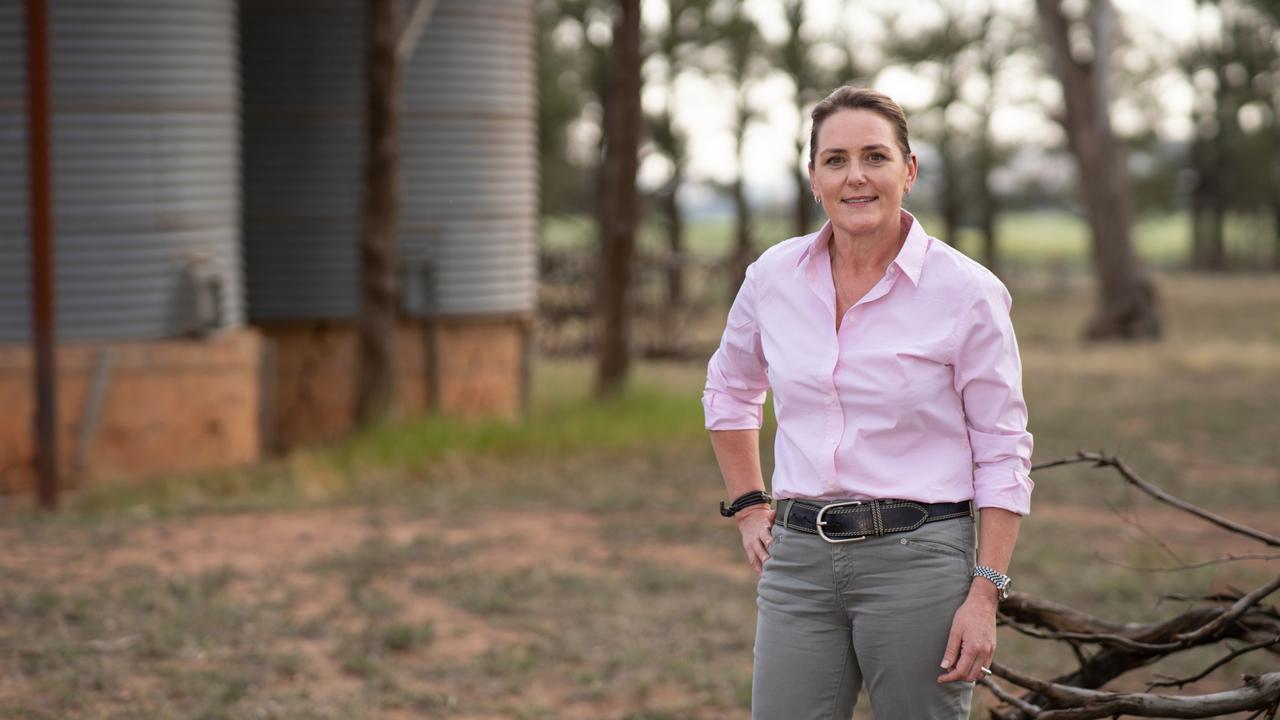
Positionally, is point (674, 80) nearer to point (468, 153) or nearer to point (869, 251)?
point (468, 153)

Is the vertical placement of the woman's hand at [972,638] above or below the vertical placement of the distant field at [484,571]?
above

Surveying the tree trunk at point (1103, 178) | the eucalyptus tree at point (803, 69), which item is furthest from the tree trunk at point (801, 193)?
the tree trunk at point (1103, 178)

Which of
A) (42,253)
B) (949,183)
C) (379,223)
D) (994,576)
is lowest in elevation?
(994,576)

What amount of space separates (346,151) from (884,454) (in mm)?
12351

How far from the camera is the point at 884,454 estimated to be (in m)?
3.12

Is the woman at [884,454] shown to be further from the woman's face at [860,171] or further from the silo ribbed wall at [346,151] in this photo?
the silo ribbed wall at [346,151]

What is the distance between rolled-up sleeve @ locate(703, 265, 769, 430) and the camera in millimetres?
3410

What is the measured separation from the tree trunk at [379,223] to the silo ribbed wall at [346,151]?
5.19 feet

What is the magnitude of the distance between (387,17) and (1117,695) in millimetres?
10523

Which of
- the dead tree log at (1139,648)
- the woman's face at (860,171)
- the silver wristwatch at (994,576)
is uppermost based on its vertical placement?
the woman's face at (860,171)

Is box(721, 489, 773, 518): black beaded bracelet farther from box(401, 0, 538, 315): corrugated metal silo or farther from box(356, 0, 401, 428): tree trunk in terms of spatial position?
box(401, 0, 538, 315): corrugated metal silo

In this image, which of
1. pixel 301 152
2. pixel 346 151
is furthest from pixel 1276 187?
pixel 301 152

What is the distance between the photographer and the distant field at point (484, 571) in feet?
20.5

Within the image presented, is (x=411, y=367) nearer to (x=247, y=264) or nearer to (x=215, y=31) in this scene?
(x=247, y=264)
